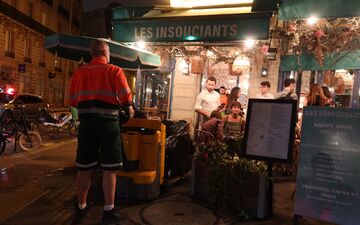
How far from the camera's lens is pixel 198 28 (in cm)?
574

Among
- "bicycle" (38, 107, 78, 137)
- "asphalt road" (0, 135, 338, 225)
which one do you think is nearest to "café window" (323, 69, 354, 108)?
"asphalt road" (0, 135, 338, 225)

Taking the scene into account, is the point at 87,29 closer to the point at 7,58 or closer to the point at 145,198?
the point at 7,58

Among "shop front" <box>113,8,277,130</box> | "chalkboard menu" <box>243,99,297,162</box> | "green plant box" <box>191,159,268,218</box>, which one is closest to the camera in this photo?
"chalkboard menu" <box>243,99,297,162</box>

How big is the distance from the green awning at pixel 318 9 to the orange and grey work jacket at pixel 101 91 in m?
A: 2.54

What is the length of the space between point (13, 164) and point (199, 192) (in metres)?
4.53

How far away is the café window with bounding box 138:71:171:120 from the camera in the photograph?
12781 millimetres

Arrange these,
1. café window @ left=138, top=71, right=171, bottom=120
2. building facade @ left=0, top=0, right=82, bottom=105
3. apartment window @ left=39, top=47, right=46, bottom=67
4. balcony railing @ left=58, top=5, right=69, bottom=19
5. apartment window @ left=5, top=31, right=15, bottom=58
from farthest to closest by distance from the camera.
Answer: balcony railing @ left=58, top=5, right=69, bottom=19 < apartment window @ left=39, top=47, right=46, bottom=67 < apartment window @ left=5, top=31, right=15, bottom=58 < building facade @ left=0, top=0, right=82, bottom=105 < café window @ left=138, top=71, right=171, bottom=120

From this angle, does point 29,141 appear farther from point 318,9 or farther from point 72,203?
point 318,9

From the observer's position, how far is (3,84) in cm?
2362

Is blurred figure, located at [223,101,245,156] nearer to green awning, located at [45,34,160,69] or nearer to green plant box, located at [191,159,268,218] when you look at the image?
green awning, located at [45,34,160,69]

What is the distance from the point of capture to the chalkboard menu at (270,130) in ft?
15.1

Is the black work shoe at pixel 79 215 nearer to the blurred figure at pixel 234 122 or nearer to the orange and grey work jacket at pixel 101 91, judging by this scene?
the orange and grey work jacket at pixel 101 91

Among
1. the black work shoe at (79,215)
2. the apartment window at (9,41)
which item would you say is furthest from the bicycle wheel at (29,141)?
the apartment window at (9,41)

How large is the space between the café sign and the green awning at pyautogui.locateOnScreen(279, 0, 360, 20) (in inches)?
10.7
